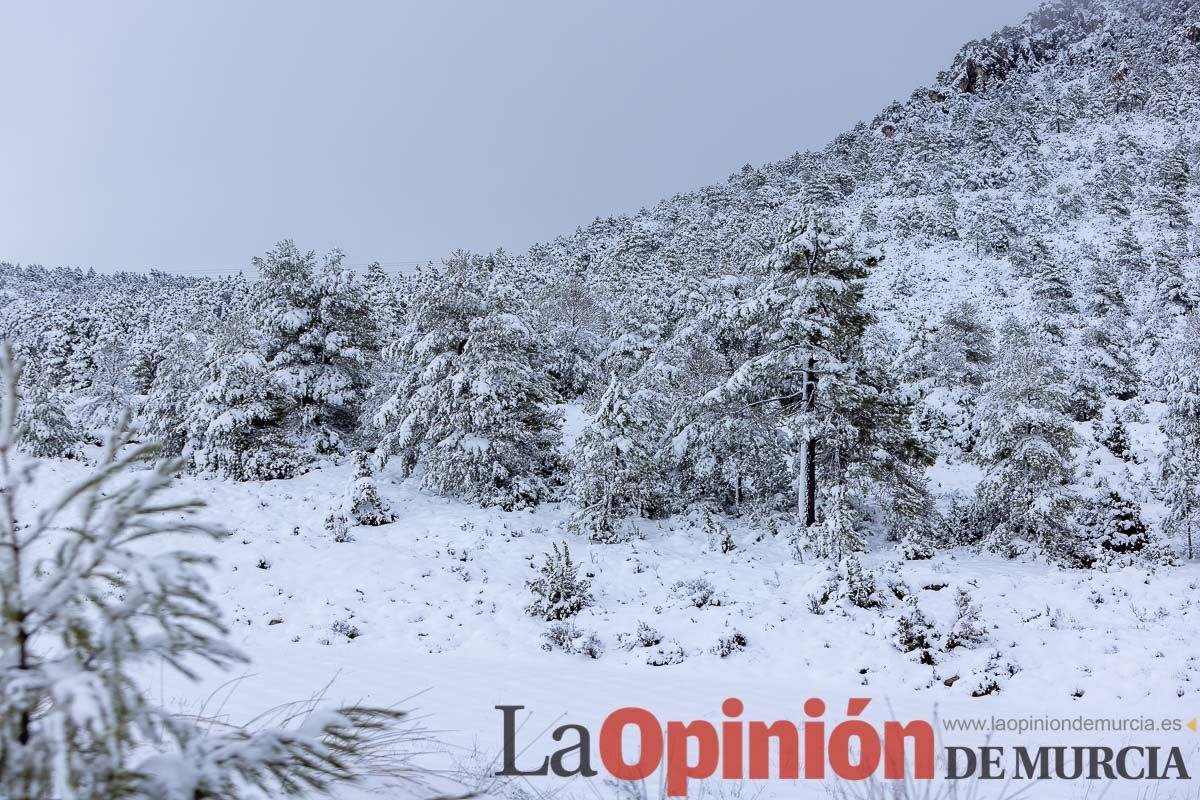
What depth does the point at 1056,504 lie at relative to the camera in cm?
1430

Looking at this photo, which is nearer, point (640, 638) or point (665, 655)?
point (665, 655)

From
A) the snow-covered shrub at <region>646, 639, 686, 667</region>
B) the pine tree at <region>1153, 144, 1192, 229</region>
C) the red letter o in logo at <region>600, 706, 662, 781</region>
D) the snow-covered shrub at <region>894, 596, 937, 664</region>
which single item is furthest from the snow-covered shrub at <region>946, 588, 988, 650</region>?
the pine tree at <region>1153, 144, 1192, 229</region>

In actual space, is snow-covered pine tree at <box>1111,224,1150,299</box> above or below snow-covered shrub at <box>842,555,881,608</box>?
above

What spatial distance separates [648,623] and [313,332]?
1547 centimetres

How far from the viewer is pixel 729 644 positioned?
10.5m

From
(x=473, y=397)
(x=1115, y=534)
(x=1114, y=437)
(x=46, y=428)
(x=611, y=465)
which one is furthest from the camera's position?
(x=1114, y=437)

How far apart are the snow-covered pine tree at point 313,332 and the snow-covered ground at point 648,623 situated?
180 inches

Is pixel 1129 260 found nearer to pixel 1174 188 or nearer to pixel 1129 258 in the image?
pixel 1129 258

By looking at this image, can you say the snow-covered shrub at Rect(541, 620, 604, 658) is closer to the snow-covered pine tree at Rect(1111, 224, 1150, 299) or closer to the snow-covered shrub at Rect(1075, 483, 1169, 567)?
the snow-covered shrub at Rect(1075, 483, 1169, 567)

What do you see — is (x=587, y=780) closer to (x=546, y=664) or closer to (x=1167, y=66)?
(x=546, y=664)

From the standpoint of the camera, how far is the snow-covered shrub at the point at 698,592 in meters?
12.3

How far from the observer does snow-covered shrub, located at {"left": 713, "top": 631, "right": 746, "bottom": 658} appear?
10.4 meters

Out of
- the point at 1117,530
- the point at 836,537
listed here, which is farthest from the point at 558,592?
the point at 1117,530

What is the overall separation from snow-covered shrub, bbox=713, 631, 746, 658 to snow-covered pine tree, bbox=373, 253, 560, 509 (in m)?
8.49
